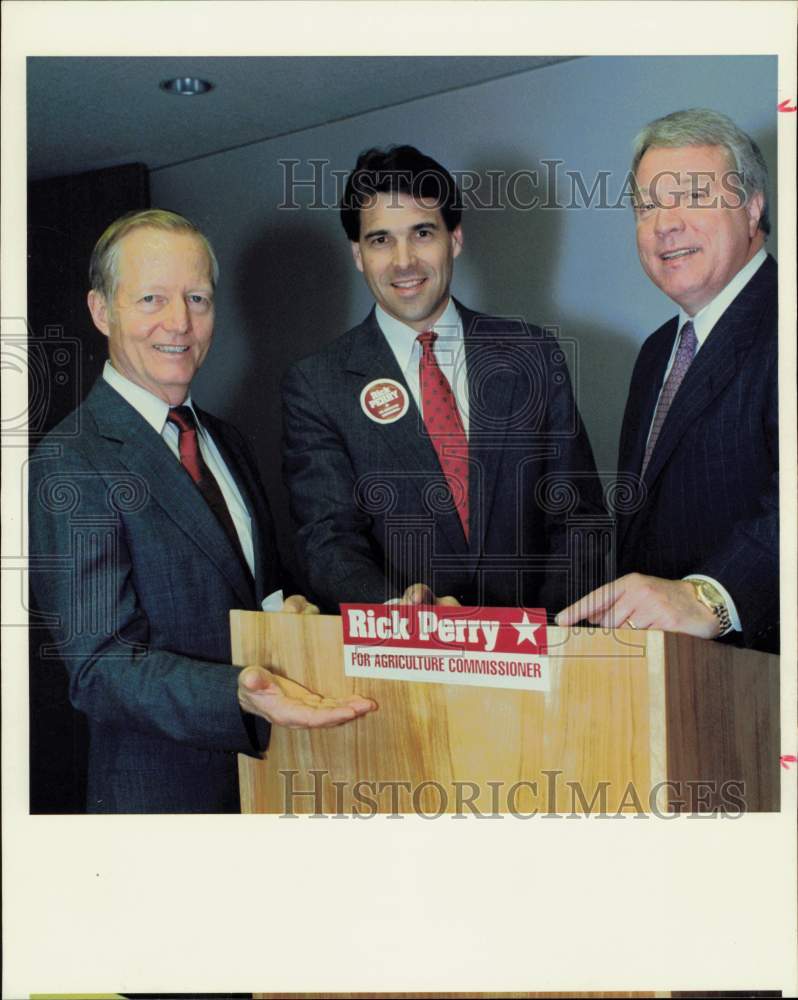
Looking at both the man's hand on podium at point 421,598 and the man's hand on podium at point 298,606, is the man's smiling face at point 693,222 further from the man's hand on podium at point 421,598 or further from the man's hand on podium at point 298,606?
the man's hand on podium at point 298,606

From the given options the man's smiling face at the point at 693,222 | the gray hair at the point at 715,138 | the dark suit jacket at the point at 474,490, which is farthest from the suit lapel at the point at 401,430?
the gray hair at the point at 715,138

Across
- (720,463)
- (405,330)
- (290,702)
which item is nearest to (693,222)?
(720,463)

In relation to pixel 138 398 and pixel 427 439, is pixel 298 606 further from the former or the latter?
pixel 138 398

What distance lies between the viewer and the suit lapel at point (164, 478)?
97.3 inches

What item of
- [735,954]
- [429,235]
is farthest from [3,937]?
[429,235]

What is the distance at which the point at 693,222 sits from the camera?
243cm

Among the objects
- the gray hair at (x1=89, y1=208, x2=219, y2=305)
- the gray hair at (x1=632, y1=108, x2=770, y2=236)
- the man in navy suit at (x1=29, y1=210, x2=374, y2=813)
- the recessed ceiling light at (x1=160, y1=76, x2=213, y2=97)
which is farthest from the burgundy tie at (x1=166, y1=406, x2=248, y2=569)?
the gray hair at (x1=632, y1=108, x2=770, y2=236)

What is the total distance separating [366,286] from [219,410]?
0.40 m

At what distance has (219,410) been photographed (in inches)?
98.3

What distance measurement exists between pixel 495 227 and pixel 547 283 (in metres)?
0.16

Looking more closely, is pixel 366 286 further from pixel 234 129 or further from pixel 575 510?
pixel 575 510

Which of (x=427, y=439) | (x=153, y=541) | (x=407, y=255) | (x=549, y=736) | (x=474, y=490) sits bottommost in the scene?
(x=549, y=736)

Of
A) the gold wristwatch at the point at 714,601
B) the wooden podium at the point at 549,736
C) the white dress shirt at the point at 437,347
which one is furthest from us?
the white dress shirt at the point at 437,347

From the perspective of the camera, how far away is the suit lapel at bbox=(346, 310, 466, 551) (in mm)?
2455
